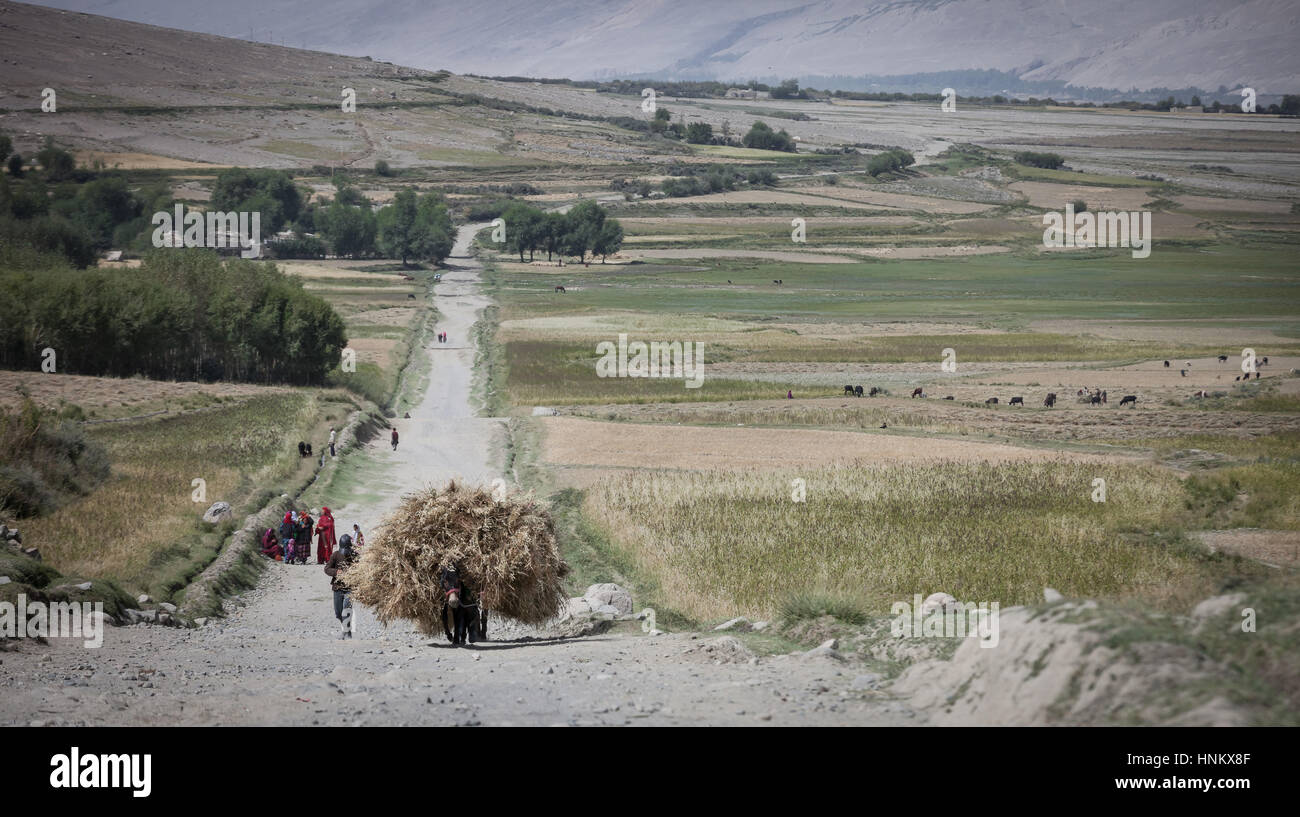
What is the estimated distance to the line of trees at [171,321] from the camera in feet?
206

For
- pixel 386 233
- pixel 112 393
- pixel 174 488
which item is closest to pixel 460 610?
pixel 174 488

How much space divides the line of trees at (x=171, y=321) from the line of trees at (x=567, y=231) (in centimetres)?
8022

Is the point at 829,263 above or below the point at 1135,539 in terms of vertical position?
above

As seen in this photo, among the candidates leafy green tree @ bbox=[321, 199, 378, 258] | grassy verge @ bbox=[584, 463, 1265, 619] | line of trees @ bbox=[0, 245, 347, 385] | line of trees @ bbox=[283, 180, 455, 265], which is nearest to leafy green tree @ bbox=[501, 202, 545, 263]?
line of trees @ bbox=[283, 180, 455, 265]

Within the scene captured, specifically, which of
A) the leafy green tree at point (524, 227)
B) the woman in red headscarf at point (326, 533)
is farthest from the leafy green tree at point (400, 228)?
the woman in red headscarf at point (326, 533)

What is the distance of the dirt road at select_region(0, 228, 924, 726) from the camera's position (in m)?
12.2

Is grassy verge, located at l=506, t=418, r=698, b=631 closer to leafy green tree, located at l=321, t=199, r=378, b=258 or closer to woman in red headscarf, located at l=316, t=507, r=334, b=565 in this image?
woman in red headscarf, located at l=316, t=507, r=334, b=565

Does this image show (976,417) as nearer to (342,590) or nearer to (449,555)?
(342,590)

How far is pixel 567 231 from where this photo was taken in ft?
515

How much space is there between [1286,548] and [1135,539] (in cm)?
293

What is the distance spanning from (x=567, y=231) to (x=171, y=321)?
92.4m
